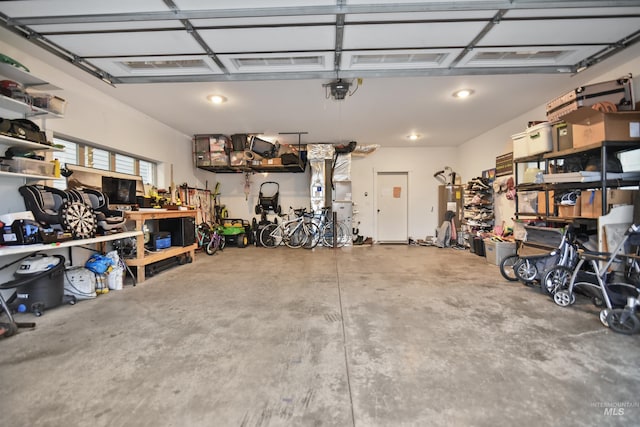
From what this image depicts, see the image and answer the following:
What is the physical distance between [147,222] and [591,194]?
6501 mm

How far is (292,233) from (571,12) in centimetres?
578

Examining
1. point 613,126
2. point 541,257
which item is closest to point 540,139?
point 613,126

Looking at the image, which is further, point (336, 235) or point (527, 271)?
point (336, 235)

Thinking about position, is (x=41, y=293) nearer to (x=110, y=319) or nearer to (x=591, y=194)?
(x=110, y=319)

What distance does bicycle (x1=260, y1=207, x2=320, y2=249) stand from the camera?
22.2ft

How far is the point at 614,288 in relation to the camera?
8.57ft

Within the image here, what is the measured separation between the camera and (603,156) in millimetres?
2822

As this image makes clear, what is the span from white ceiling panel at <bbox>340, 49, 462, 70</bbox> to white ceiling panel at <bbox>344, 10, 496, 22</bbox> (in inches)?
18.1

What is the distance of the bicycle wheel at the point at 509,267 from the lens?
12.3 feet

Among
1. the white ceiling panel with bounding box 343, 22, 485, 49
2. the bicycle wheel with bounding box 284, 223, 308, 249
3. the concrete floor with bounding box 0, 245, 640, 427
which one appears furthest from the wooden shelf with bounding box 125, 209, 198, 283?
the white ceiling panel with bounding box 343, 22, 485, 49

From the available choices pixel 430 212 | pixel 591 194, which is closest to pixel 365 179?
pixel 430 212

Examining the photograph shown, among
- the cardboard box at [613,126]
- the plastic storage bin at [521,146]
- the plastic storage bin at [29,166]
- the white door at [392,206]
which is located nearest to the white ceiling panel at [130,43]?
the plastic storage bin at [29,166]

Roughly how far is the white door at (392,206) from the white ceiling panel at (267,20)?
5.67 meters

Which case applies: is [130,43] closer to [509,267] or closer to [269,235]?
[269,235]
